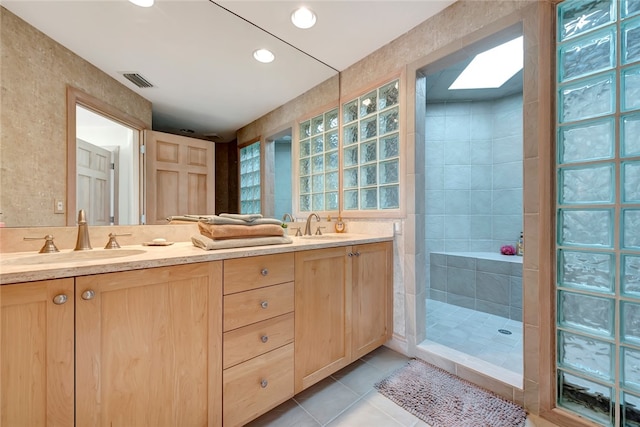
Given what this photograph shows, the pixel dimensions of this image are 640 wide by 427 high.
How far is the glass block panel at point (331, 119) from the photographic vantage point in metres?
2.35

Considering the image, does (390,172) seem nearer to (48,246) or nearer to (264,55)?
(264,55)

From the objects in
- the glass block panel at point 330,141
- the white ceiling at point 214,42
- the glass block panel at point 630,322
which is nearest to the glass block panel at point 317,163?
the glass block panel at point 330,141

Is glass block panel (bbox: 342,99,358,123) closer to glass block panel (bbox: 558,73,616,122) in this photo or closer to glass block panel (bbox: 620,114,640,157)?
glass block panel (bbox: 558,73,616,122)

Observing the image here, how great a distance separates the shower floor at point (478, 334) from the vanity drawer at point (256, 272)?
1431 millimetres

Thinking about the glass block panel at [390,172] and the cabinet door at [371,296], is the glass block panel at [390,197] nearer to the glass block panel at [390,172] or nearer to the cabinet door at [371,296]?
the glass block panel at [390,172]

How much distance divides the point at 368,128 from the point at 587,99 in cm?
131

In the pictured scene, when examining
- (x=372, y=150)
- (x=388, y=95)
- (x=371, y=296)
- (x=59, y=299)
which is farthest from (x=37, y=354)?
(x=388, y=95)

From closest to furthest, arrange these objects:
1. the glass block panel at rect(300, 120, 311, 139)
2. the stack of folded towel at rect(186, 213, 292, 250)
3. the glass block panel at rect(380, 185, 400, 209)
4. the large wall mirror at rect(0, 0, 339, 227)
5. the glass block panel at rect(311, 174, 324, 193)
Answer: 1. the large wall mirror at rect(0, 0, 339, 227)
2. the stack of folded towel at rect(186, 213, 292, 250)
3. the glass block panel at rect(380, 185, 400, 209)
4. the glass block panel at rect(300, 120, 311, 139)
5. the glass block panel at rect(311, 174, 324, 193)

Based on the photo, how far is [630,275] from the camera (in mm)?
1089

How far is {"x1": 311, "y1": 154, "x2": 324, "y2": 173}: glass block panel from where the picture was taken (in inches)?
91.4

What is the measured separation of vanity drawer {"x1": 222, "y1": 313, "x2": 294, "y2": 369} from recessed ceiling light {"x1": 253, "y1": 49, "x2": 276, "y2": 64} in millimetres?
1770

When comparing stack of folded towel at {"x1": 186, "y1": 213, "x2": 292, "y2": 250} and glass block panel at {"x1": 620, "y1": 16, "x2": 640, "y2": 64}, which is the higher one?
glass block panel at {"x1": 620, "y1": 16, "x2": 640, "y2": 64}

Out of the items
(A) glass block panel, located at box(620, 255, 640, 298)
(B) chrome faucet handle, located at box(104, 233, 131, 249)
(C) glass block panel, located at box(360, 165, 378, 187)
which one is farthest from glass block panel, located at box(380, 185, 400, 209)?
(B) chrome faucet handle, located at box(104, 233, 131, 249)

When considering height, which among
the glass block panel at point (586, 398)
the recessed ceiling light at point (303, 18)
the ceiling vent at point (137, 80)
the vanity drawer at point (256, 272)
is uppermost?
the recessed ceiling light at point (303, 18)
